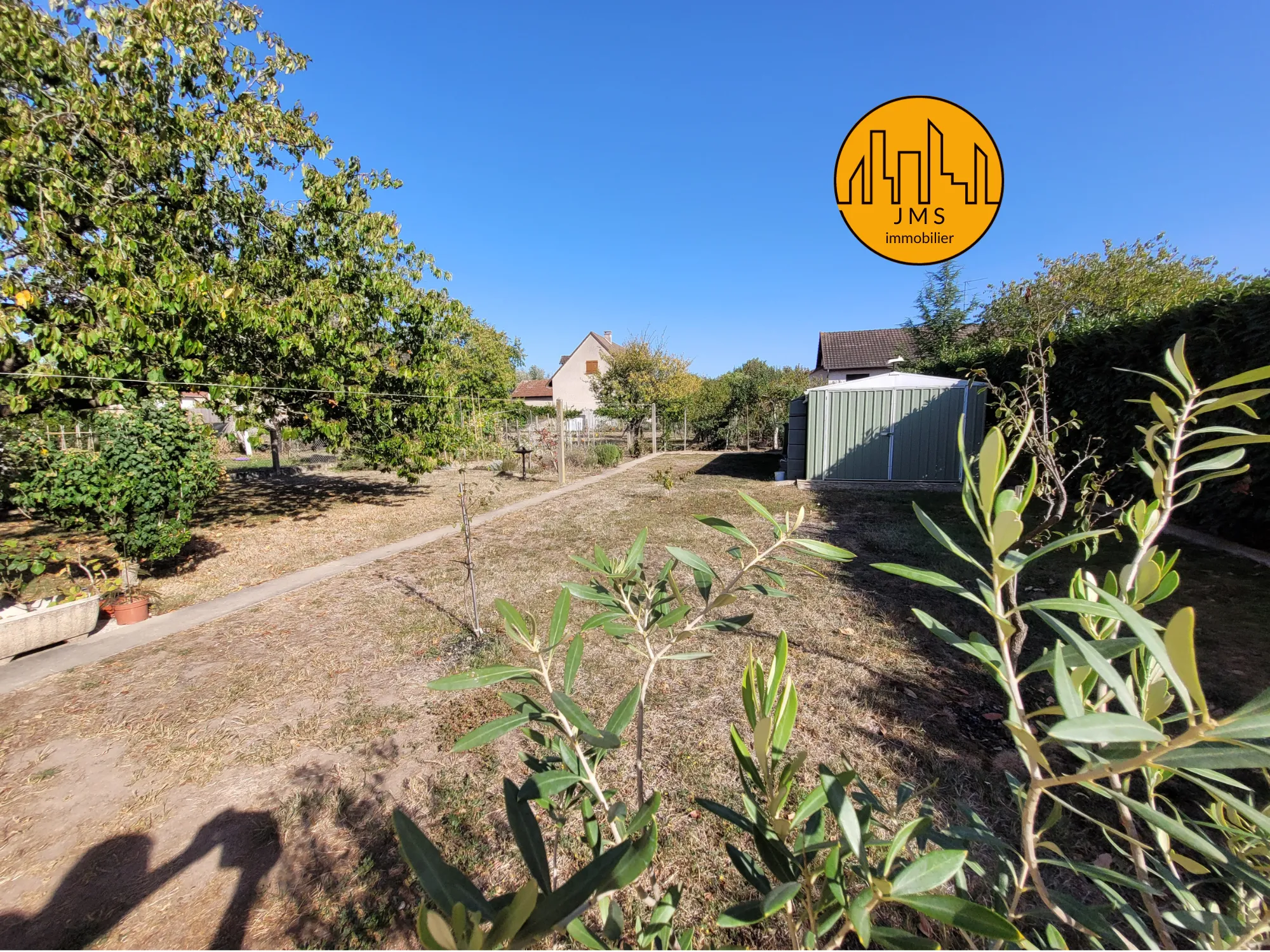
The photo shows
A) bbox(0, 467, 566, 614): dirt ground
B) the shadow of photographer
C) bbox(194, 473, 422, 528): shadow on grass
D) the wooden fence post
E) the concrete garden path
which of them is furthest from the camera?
the wooden fence post

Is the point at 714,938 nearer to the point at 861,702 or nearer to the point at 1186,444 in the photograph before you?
the point at 861,702

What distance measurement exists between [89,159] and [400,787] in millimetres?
8772

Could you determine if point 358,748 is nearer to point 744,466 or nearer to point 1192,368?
point 1192,368

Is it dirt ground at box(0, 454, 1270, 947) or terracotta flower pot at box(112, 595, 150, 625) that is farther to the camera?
terracotta flower pot at box(112, 595, 150, 625)

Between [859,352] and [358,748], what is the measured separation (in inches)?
1083

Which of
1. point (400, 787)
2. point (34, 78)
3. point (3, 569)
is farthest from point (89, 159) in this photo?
point (400, 787)

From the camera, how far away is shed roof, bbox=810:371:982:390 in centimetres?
1018

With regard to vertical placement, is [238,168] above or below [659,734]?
above

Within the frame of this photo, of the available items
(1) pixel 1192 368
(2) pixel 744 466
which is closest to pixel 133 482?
(1) pixel 1192 368

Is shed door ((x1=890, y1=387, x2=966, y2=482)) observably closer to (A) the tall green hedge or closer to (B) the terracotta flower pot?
(A) the tall green hedge

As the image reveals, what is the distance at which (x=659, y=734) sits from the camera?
9.43 ft

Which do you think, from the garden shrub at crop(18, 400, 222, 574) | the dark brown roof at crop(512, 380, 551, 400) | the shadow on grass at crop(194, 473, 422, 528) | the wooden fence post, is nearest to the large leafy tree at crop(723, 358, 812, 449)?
the wooden fence post

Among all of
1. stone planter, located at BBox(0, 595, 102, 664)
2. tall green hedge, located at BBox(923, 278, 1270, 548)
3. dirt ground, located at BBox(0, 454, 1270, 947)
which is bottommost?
dirt ground, located at BBox(0, 454, 1270, 947)

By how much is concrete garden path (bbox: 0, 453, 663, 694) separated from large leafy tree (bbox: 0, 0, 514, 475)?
2.71 metres
